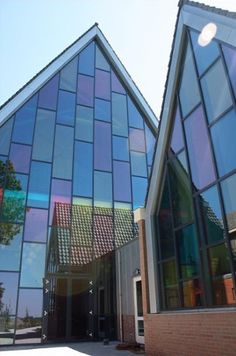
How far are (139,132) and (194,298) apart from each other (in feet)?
39.9

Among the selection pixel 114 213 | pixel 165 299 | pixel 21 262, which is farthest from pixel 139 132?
pixel 165 299

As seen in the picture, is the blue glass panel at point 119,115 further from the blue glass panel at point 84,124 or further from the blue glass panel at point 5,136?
the blue glass panel at point 5,136

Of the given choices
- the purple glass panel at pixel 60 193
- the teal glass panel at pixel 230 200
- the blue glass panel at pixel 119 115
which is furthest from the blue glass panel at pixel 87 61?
the teal glass panel at pixel 230 200

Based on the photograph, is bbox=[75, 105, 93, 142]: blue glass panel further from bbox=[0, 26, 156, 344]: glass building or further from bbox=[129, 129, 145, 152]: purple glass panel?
bbox=[129, 129, 145, 152]: purple glass panel

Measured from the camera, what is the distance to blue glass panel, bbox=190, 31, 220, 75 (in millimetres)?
8578

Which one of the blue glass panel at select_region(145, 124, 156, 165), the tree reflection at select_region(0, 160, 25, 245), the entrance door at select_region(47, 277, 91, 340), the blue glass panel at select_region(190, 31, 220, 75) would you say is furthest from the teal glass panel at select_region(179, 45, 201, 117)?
the entrance door at select_region(47, 277, 91, 340)

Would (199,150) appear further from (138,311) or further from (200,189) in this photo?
(138,311)

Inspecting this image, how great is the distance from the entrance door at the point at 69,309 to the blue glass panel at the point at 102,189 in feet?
12.1

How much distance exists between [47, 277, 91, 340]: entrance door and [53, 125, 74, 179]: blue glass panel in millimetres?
4801

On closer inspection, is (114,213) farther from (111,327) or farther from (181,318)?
(181,318)

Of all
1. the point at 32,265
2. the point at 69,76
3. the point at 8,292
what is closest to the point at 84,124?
the point at 69,76

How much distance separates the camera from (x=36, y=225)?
46.7 ft

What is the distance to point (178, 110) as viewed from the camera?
33.1ft

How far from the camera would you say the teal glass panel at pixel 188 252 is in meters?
8.08
